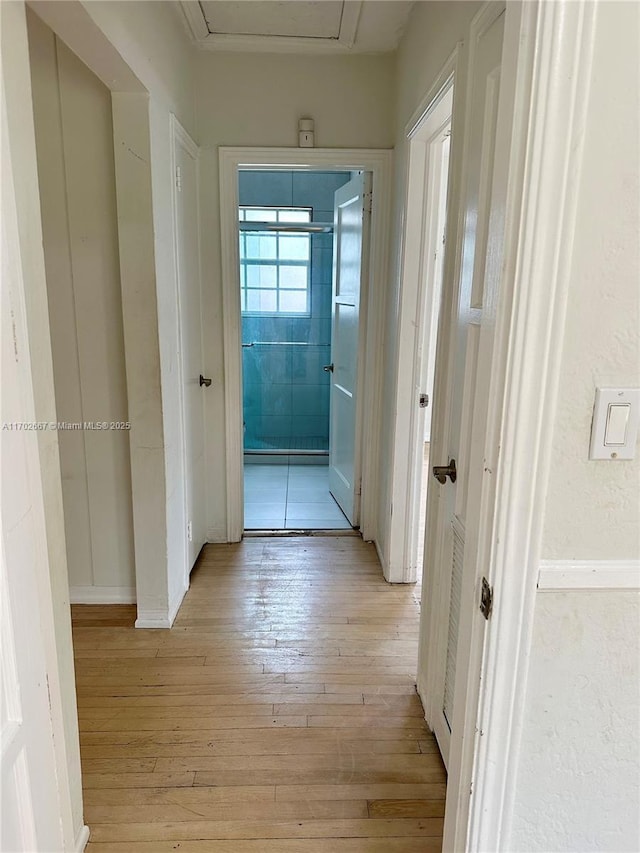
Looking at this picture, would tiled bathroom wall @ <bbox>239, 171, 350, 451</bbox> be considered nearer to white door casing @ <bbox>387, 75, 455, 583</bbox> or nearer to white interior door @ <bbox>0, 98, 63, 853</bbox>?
white door casing @ <bbox>387, 75, 455, 583</bbox>

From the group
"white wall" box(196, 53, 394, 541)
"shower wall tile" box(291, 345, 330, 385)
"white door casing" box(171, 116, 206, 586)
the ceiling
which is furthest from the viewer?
"shower wall tile" box(291, 345, 330, 385)

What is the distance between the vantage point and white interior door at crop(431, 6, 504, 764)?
1.33m

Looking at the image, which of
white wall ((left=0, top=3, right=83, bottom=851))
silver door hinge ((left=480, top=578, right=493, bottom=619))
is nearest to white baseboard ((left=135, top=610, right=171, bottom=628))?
white wall ((left=0, top=3, right=83, bottom=851))

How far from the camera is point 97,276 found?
7.45 ft

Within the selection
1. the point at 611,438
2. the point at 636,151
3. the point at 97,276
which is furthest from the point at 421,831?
the point at 97,276

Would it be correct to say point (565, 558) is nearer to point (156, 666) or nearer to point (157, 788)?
point (157, 788)

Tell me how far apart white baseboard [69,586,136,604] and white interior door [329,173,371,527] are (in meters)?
1.39

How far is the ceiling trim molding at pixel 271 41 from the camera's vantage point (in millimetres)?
2441

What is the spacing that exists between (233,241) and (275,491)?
1.92 meters

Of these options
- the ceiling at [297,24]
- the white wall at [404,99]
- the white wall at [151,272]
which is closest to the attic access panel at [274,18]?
the ceiling at [297,24]

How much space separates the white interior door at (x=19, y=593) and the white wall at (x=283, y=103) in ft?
6.62

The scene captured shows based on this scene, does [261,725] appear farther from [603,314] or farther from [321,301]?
[321,301]

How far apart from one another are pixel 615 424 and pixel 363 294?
2313 millimetres

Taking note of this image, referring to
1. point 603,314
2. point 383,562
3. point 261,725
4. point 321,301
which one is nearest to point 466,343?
point 603,314
